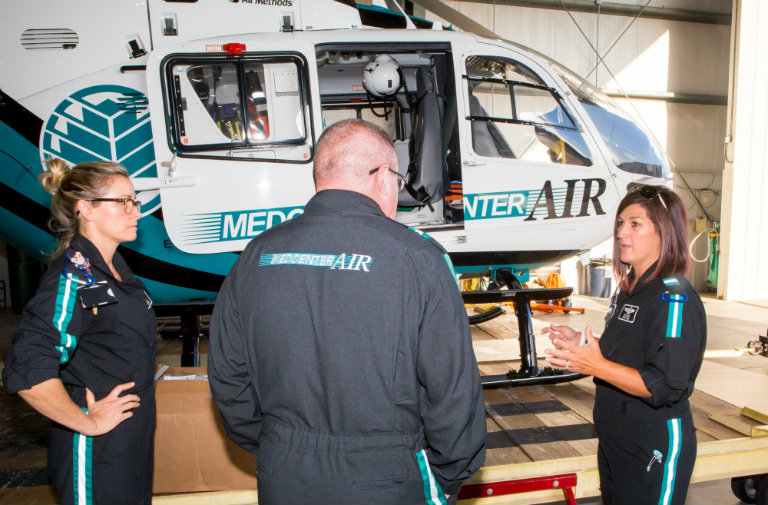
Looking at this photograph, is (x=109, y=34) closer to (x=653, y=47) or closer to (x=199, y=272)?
(x=199, y=272)

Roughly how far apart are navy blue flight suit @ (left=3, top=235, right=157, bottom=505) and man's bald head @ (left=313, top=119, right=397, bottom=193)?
855 millimetres

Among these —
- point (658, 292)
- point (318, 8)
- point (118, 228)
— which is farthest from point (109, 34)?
point (658, 292)

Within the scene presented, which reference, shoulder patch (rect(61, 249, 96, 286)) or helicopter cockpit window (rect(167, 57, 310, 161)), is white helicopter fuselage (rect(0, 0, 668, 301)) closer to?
helicopter cockpit window (rect(167, 57, 310, 161))

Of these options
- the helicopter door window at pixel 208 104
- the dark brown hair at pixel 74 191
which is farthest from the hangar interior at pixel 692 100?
the dark brown hair at pixel 74 191

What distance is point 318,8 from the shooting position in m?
3.48

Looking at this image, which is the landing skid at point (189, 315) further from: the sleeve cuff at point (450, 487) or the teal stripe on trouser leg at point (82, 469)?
the sleeve cuff at point (450, 487)

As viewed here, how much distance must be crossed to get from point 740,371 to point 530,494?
440 cm

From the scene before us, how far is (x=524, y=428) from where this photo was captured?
2.96 metres

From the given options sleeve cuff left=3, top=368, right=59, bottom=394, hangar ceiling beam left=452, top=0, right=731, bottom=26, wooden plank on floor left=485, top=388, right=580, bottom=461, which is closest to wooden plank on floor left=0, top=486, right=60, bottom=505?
sleeve cuff left=3, top=368, right=59, bottom=394

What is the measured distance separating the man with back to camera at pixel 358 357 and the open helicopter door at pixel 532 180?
7.73 ft

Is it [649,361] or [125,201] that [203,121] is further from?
[649,361]

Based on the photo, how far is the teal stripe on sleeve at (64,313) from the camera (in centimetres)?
149

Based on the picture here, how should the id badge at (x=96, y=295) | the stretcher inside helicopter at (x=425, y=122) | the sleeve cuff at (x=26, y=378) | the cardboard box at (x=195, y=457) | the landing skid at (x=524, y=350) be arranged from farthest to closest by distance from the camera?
the landing skid at (x=524, y=350), the stretcher inside helicopter at (x=425, y=122), the cardboard box at (x=195, y=457), the id badge at (x=96, y=295), the sleeve cuff at (x=26, y=378)

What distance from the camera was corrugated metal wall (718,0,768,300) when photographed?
401 inches
